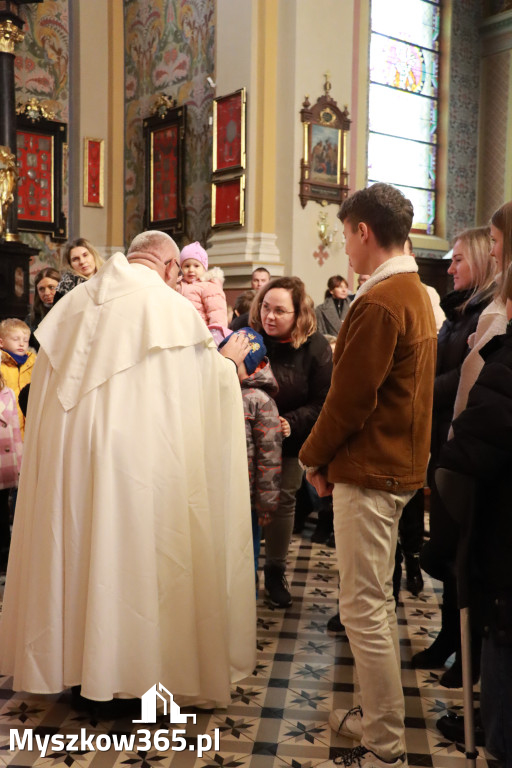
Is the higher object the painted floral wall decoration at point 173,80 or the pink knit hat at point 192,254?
the painted floral wall decoration at point 173,80

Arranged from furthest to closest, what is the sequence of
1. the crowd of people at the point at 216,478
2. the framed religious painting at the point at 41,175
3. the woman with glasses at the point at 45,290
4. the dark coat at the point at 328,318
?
the framed religious painting at the point at 41,175 → the dark coat at the point at 328,318 → the woman with glasses at the point at 45,290 → the crowd of people at the point at 216,478

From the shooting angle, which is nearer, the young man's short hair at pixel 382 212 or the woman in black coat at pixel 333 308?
the young man's short hair at pixel 382 212

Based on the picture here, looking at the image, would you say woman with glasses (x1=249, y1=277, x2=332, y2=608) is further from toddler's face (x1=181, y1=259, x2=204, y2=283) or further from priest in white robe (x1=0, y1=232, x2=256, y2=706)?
toddler's face (x1=181, y1=259, x2=204, y2=283)

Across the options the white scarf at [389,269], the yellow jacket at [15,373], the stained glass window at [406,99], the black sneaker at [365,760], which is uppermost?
the stained glass window at [406,99]

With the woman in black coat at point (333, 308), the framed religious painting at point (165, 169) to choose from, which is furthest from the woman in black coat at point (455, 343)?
the framed religious painting at point (165, 169)

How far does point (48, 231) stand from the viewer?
1087 centimetres

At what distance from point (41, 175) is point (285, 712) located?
934cm

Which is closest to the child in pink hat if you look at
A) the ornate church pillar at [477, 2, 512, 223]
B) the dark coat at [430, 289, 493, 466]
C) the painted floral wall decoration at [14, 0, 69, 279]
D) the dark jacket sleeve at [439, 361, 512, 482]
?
the dark coat at [430, 289, 493, 466]

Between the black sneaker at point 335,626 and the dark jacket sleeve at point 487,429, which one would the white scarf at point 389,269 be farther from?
the black sneaker at point 335,626

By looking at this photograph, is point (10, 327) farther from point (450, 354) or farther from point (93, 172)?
point (93, 172)

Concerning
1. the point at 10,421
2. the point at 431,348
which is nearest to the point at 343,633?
the point at 431,348

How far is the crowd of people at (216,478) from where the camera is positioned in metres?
2.34

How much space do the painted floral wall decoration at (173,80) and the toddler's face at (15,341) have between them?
586 cm

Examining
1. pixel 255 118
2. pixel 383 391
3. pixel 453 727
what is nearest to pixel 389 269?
pixel 383 391
